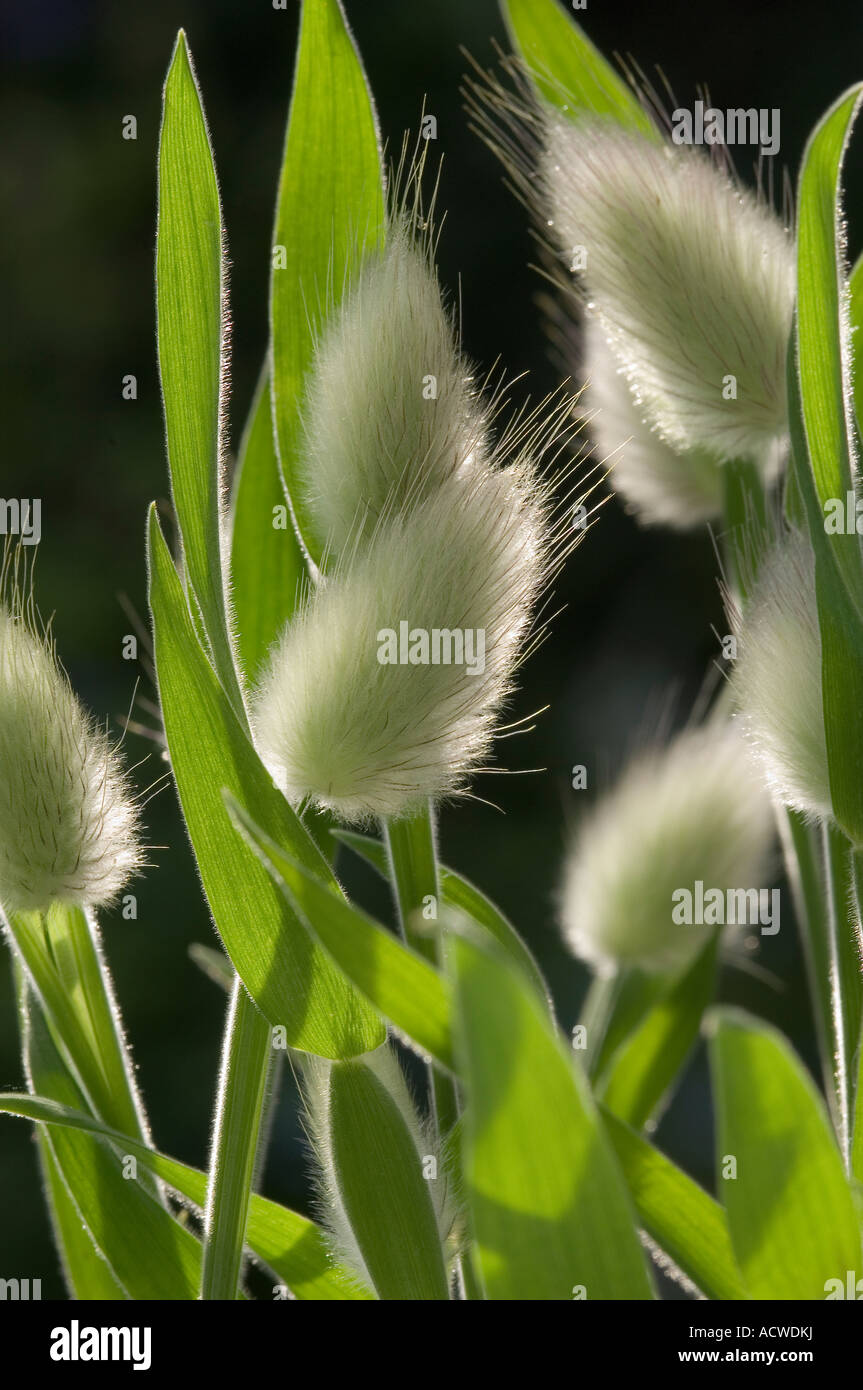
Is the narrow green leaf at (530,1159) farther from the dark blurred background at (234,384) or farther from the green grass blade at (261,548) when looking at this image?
the dark blurred background at (234,384)

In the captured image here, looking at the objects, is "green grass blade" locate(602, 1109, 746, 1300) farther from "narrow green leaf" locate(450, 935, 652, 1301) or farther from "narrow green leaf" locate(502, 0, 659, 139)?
"narrow green leaf" locate(502, 0, 659, 139)

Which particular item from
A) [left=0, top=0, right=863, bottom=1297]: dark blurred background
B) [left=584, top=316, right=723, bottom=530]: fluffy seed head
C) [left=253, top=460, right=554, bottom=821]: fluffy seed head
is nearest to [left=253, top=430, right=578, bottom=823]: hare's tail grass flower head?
[left=253, top=460, right=554, bottom=821]: fluffy seed head

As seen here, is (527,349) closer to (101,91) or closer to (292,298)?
(101,91)

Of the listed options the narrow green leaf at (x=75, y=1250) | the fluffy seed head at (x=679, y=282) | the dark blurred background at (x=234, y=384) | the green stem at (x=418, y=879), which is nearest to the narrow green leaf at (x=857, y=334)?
the fluffy seed head at (x=679, y=282)

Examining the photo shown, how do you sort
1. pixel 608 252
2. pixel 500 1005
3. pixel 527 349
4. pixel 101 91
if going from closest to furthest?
pixel 500 1005 → pixel 608 252 → pixel 527 349 → pixel 101 91

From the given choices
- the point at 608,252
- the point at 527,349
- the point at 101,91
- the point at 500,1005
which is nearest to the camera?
the point at 500,1005

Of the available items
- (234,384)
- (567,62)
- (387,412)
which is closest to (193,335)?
(387,412)

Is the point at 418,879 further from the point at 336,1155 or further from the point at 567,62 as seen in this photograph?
the point at 567,62

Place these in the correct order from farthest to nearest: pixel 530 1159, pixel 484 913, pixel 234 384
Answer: pixel 234 384, pixel 484 913, pixel 530 1159
